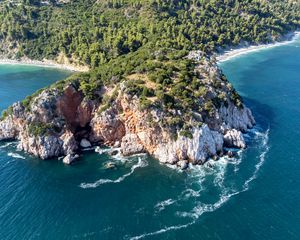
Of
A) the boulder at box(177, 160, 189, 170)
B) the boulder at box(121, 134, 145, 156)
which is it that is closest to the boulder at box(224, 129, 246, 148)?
the boulder at box(177, 160, 189, 170)

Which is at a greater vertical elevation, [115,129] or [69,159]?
[115,129]

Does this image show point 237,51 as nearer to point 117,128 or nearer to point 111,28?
point 111,28

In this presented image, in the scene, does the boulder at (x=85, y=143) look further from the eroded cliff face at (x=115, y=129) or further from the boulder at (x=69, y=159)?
the boulder at (x=69, y=159)

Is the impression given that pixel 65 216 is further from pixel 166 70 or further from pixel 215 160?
pixel 166 70

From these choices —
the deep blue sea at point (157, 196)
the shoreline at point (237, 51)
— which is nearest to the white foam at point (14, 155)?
the deep blue sea at point (157, 196)

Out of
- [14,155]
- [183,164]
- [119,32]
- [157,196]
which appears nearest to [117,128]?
[183,164]

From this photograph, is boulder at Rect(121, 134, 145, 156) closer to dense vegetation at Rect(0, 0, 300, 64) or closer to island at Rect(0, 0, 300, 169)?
island at Rect(0, 0, 300, 169)
